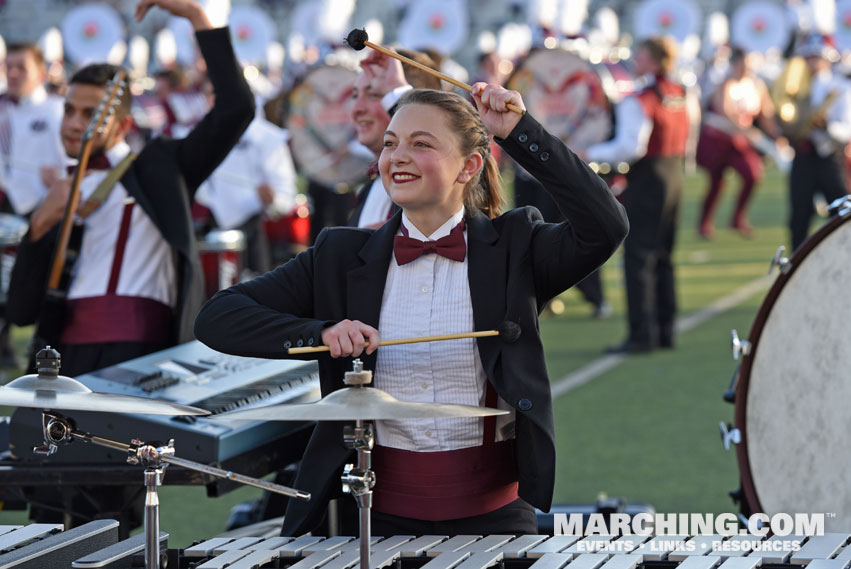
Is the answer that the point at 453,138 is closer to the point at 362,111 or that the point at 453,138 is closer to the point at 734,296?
the point at 362,111

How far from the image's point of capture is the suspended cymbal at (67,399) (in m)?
2.73

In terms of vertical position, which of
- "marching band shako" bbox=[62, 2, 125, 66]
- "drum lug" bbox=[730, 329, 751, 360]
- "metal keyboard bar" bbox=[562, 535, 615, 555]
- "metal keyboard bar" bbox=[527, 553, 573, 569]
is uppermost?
"marching band shako" bbox=[62, 2, 125, 66]

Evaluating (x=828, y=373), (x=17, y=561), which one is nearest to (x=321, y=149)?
(x=828, y=373)

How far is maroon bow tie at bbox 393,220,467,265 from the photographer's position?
10.5 feet

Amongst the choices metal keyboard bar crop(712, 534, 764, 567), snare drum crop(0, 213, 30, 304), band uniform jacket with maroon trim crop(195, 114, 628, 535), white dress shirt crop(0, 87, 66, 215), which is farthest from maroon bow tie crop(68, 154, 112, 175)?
white dress shirt crop(0, 87, 66, 215)

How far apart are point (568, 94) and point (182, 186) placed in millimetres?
4997

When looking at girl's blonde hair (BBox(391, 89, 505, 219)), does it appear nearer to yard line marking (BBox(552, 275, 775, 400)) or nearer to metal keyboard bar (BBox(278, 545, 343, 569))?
metal keyboard bar (BBox(278, 545, 343, 569))

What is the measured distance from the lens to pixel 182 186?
4652mm

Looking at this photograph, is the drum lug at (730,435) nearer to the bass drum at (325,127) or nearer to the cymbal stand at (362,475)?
the cymbal stand at (362,475)

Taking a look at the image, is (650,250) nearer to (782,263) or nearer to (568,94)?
(568,94)

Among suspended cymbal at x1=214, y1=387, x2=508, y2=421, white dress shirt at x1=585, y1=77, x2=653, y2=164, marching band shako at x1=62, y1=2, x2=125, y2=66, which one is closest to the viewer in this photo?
suspended cymbal at x1=214, y1=387, x2=508, y2=421

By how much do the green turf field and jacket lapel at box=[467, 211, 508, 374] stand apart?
3.66 feet

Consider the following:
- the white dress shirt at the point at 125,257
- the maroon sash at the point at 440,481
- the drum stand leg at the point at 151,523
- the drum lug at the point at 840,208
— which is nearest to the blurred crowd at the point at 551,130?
the white dress shirt at the point at 125,257

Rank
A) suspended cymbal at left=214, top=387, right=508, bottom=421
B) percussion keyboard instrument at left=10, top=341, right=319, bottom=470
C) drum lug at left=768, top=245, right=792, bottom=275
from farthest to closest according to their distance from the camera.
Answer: drum lug at left=768, top=245, right=792, bottom=275
percussion keyboard instrument at left=10, top=341, right=319, bottom=470
suspended cymbal at left=214, top=387, right=508, bottom=421
